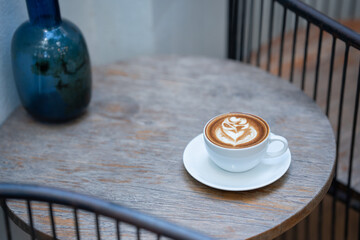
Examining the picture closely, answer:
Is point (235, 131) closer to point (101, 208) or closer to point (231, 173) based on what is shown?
point (231, 173)

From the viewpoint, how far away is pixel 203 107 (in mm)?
1219

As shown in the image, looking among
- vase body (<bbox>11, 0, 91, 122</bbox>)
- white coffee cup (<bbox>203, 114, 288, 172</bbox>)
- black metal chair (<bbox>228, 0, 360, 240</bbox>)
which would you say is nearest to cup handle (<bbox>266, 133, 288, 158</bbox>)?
white coffee cup (<bbox>203, 114, 288, 172</bbox>)

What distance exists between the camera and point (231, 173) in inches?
37.1

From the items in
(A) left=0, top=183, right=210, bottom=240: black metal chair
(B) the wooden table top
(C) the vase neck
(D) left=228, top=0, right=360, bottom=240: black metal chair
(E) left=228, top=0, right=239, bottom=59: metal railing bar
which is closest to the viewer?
(A) left=0, top=183, right=210, bottom=240: black metal chair

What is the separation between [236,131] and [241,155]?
62 millimetres

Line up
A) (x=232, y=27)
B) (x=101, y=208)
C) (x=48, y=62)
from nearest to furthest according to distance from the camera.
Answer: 1. (x=101, y=208)
2. (x=48, y=62)
3. (x=232, y=27)

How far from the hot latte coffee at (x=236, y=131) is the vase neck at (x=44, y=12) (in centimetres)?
44

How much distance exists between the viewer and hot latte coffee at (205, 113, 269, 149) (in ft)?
2.95

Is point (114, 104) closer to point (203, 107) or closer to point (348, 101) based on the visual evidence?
point (203, 107)

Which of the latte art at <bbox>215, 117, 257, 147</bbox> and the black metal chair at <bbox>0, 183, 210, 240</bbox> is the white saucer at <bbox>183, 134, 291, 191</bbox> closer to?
the latte art at <bbox>215, 117, 257, 147</bbox>

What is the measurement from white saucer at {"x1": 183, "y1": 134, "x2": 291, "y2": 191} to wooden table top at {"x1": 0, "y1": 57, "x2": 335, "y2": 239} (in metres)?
0.02

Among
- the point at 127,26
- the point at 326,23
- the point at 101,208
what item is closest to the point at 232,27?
the point at 127,26

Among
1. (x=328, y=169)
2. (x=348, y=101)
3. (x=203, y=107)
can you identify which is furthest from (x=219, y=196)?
(x=348, y=101)

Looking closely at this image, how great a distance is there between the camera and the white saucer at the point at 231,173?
0.91m
